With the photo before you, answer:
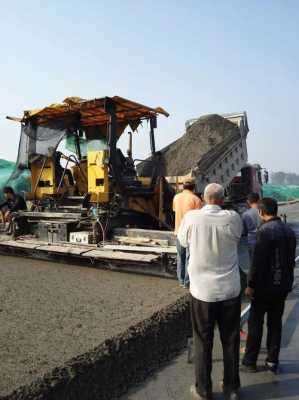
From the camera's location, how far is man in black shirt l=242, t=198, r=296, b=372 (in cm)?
347

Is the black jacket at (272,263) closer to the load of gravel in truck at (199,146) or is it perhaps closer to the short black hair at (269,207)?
the short black hair at (269,207)

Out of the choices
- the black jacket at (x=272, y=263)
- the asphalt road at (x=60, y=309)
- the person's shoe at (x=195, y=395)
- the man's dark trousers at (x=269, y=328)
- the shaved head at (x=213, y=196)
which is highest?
the shaved head at (x=213, y=196)

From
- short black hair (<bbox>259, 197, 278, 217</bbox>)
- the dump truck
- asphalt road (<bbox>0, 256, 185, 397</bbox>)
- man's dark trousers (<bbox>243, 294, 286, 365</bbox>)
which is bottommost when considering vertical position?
asphalt road (<bbox>0, 256, 185, 397</bbox>)

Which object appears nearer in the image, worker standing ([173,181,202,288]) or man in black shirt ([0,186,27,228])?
worker standing ([173,181,202,288])

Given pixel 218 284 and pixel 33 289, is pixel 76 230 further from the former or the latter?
pixel 218 284

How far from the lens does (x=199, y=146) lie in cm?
1112

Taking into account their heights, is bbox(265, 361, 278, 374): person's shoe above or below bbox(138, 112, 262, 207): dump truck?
below

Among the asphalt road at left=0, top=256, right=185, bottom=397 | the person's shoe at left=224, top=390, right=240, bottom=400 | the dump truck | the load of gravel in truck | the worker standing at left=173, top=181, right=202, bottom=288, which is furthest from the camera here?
the load of gravel in truck

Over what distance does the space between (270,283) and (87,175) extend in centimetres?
560

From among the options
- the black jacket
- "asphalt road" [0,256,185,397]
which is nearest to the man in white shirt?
the black jacket

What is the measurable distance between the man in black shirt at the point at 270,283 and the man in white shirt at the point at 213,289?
43 centimetres

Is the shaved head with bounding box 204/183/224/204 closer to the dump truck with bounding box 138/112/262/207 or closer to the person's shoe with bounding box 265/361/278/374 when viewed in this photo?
the person's shoe with bounding box 265/361/278/374

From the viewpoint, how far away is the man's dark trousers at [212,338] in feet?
10.1

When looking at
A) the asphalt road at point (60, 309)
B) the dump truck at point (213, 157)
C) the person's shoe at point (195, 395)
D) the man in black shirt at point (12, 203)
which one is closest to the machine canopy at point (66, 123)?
the man in black shirt at point (12, 203)
